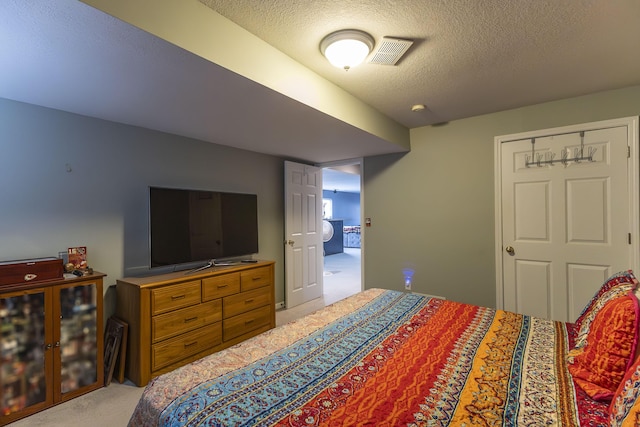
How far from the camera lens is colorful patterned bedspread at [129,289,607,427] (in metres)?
1.00

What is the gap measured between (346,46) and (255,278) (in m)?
2.41

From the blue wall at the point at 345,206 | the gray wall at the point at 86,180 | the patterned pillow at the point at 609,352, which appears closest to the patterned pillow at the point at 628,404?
the patterned pillow at the point at 609,352

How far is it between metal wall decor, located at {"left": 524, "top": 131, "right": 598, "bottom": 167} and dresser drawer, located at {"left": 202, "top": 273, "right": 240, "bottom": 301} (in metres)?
3.20

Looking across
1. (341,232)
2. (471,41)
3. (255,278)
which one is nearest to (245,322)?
(255,278)

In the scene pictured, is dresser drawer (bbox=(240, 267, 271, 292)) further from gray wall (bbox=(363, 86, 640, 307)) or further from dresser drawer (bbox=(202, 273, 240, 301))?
gray wall (bbox=(363, 86, 640, 307))

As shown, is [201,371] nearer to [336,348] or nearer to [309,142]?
[336,348]

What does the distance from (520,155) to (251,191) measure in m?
3.06

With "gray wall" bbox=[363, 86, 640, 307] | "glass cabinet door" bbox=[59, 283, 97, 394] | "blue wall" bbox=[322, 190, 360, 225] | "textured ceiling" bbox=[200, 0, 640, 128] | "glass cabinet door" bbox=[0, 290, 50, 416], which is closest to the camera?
"textured ceiling" bbox=[200, 0, 640, 128]

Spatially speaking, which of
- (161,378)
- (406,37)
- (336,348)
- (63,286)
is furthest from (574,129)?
(63,286)

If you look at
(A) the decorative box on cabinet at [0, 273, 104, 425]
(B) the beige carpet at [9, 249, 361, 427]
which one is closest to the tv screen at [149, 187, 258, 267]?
(A) the decorative box on cabinet at [0, 273, 104, 425]

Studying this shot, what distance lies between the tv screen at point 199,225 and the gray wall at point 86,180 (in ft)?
0.86

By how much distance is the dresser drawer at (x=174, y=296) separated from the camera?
2.39 metres

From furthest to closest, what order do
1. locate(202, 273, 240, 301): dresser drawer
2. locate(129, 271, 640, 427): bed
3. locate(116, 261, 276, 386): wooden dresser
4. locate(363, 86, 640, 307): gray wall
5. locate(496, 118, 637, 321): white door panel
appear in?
locate(363, 86, 640, 307): gray wall < locate(202, 273, 240, 301): dresser drawer < locate(496, 118, 637, 321): white door panel < locate(116, 261, 276, 386): wooden dresser < locate(129, 271, 640, 427): bed

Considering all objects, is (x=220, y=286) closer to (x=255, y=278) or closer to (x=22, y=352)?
(x=255, y=278)
